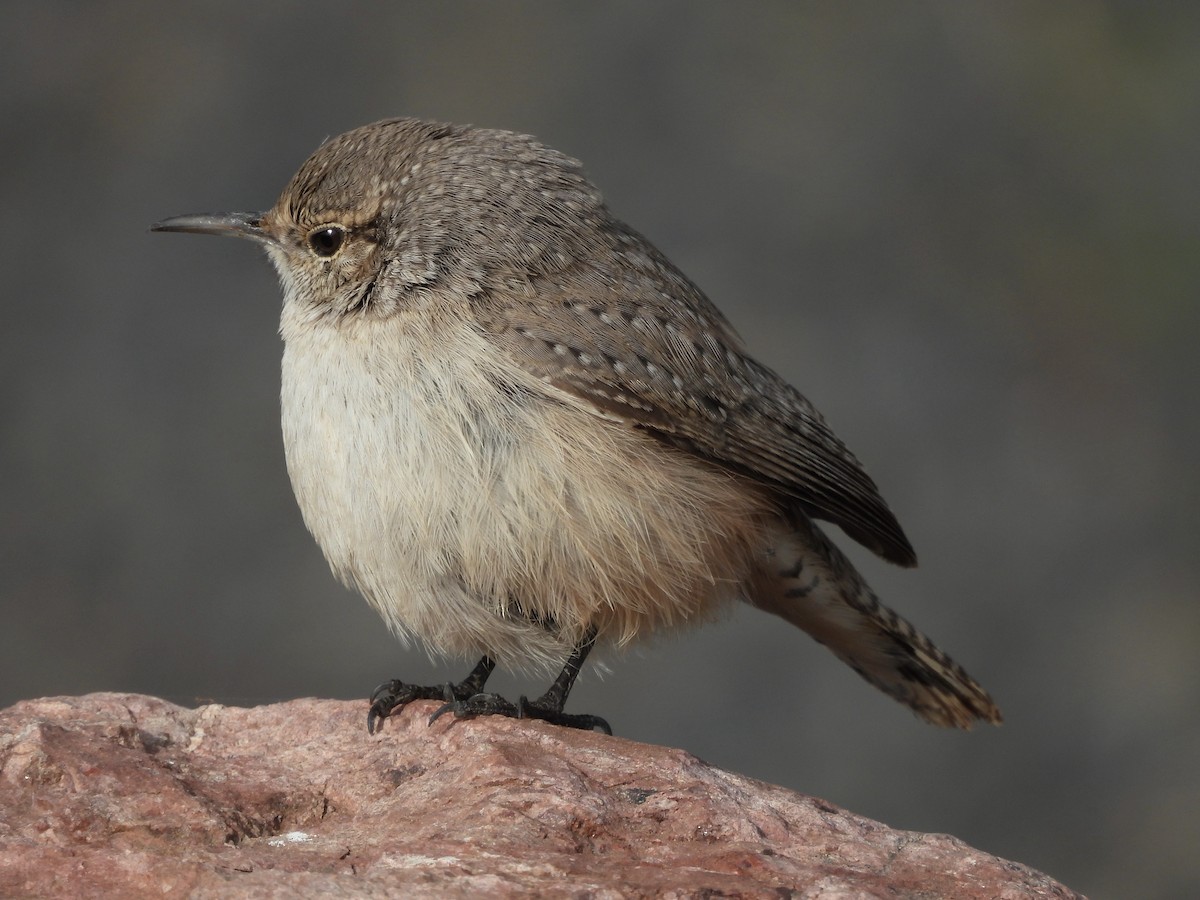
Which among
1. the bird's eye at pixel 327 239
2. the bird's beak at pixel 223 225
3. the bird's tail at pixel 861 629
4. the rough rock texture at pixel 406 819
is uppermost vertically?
the bird's eye at pixel 327 239

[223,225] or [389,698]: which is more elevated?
[223,225]

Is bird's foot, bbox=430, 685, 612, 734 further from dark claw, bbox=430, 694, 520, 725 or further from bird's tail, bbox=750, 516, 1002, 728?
bird's tail, bbox=750, 516, 1002, 728

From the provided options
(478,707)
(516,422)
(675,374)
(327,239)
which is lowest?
(478,707)

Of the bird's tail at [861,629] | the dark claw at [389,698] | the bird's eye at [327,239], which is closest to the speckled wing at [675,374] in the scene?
the bird's tail at [861,629]

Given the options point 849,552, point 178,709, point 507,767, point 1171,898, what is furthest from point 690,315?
point 1171,898

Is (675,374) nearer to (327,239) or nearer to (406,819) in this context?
(327,239)

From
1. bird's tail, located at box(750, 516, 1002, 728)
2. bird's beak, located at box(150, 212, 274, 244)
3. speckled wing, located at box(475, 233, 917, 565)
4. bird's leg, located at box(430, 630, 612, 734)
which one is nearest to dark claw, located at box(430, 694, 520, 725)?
bird's leg, located at box(430, 630, 612, 734)

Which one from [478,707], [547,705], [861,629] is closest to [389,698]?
[478,707]

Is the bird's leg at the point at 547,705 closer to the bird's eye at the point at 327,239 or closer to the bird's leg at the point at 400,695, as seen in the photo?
the bird's leg at the point at 400,695
